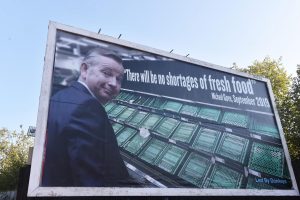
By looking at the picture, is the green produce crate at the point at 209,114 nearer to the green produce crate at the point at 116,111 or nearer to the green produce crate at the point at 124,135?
the green produce crate at the point at 124,135

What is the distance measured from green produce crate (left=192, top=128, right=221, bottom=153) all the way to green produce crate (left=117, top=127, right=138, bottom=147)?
1.71 meters

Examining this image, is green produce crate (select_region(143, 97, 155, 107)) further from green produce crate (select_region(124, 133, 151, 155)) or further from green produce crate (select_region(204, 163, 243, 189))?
green produce crate (select_region(204, 163, 243, 189))

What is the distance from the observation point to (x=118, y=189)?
5906 millimetres

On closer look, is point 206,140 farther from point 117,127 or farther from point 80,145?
point 80,145

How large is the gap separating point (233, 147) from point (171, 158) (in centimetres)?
212

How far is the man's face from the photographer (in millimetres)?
6691

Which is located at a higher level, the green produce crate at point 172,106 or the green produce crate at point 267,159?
the green produce crate at point 172,106

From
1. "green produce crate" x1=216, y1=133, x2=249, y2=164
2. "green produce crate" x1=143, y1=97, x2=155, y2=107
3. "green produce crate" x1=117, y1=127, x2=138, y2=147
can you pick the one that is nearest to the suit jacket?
"green produce crate" x1=117, y1=127, x2=138, y2=147

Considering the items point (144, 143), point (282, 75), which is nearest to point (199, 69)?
point (144, 143)

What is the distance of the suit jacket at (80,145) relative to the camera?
552 cm

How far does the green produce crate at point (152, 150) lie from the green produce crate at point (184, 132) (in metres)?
0.44

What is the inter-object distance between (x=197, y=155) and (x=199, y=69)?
296 centimetres

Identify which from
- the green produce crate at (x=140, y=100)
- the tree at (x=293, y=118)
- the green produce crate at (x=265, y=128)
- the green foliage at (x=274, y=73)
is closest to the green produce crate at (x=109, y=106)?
the green produce crate at (x=140, y=100)

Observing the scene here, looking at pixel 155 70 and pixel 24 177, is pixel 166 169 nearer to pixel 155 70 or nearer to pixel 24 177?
pixel 155 70
